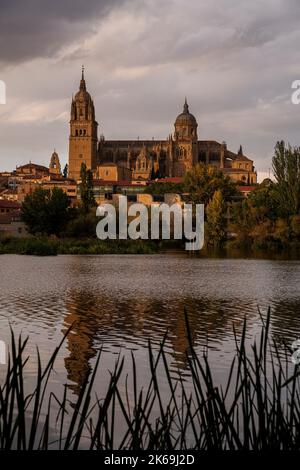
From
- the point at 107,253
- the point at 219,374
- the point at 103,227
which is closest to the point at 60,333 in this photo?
the point at 219,374

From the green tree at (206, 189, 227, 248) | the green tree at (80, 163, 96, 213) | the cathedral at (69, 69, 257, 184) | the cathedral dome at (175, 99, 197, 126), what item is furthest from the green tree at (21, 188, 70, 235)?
the cathedral dome at (175, 99, 197, 126)

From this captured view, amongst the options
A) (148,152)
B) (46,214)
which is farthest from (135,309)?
(148,152)

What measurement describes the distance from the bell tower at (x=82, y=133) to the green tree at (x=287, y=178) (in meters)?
80.4

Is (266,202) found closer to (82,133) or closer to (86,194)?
(86,194)

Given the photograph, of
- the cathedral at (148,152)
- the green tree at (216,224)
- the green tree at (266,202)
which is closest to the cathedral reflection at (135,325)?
the green tree at (216,224)

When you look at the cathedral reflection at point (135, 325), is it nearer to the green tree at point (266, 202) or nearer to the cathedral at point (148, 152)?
the green tree at point (266, 202)

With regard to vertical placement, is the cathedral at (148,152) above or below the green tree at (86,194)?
above

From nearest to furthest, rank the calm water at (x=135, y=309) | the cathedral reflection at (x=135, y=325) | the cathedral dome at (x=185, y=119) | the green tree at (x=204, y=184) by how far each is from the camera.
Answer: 1. the cathedral reflection at (x=135, y=325)
2. the calm water at (x=135, y=309)
3. the green tree at (x=204, y=184)
4. the cathedral dome at (x=185, y=119)

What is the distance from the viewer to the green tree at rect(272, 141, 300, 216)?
55278 mm

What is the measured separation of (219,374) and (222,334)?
319 cm

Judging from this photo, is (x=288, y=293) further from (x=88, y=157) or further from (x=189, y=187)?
(x=88, y=157)

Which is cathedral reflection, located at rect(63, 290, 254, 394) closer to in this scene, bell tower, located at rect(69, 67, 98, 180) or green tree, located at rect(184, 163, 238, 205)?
green tree, located at rect(184, 163, 238, 205)

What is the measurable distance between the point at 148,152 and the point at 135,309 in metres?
120

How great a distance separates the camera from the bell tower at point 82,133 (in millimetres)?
135750
